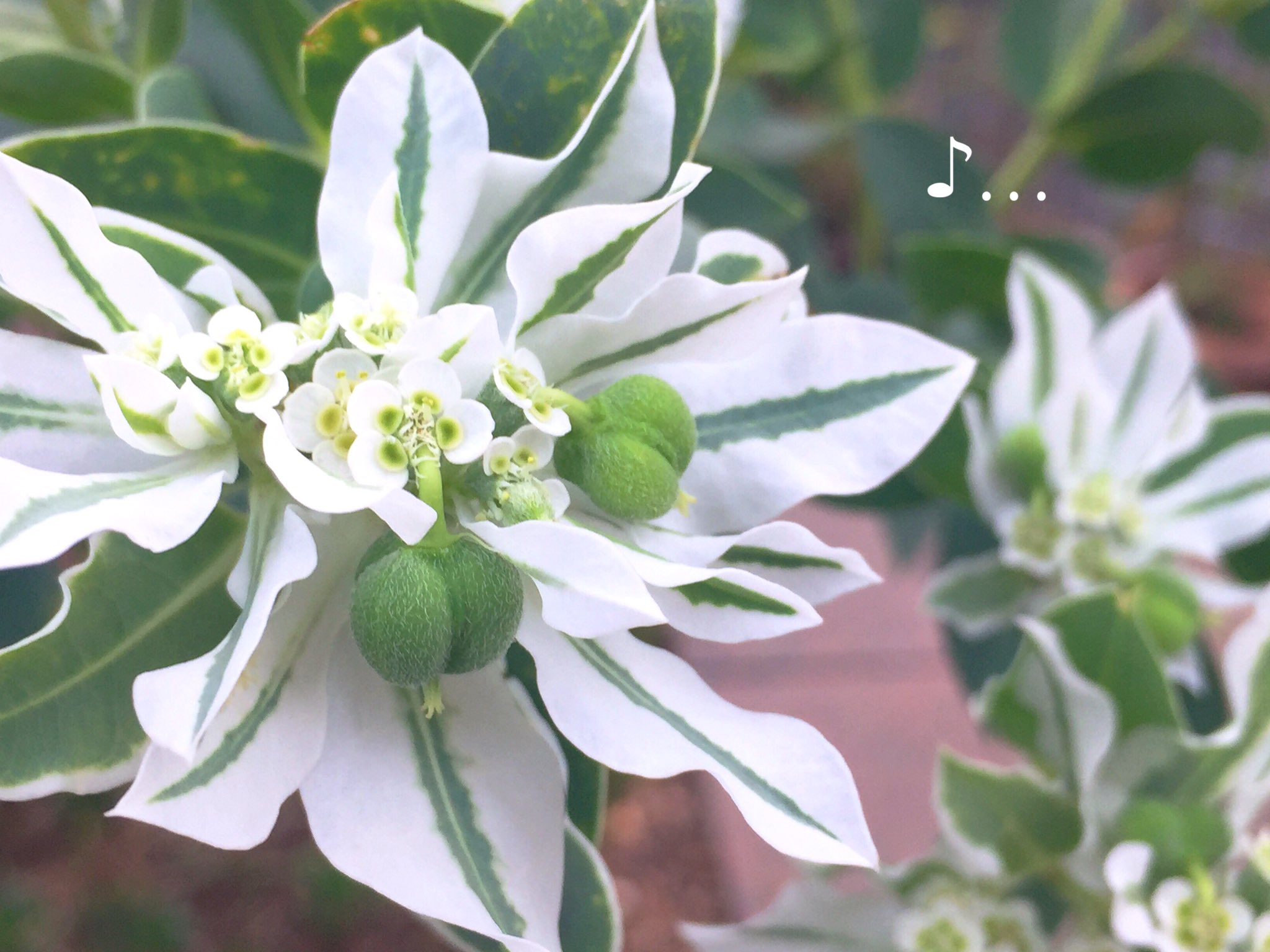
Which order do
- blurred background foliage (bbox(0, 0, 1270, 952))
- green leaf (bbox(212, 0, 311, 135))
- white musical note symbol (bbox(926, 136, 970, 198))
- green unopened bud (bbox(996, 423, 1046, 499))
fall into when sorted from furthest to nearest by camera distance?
white musical note symbol (bbox(926, 136, 970, 198)), green unopened bud (bbox(996, 423, 1046, 499)), green leaf (bbox(212, 0, 311, 135)), blurred background foliage (bbox(0, 0, 1270, 952))

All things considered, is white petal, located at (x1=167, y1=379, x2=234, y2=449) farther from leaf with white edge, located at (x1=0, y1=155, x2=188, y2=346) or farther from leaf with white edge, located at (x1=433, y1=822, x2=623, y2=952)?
leaf with white edge, located at (x1=433, y1=822, x2=623, y2=952)

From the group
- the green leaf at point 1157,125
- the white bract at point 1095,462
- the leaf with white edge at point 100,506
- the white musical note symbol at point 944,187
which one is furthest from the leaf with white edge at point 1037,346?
the leaf with white edge at point 100,506

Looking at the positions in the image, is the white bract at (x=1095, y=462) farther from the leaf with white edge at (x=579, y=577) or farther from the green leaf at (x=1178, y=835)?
the leaf with white edge at (x=579, y=577)

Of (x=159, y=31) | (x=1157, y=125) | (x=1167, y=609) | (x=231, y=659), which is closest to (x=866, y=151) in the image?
(x=1157, y=125)

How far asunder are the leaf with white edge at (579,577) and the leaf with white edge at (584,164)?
5.0 inches

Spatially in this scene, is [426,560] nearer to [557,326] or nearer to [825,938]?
[557,326]

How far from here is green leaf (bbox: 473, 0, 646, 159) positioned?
432 mm

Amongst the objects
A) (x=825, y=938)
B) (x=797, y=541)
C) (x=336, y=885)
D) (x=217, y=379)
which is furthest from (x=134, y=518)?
(x=336, y=885)

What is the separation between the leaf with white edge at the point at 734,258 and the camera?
454mm

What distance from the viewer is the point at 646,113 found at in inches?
16.1

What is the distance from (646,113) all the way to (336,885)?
0.95 metres

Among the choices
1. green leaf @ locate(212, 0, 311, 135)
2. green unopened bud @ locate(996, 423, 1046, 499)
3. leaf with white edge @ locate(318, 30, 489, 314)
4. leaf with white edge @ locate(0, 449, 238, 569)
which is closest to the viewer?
leaf with white edge @ locate(0, 449, 238, 569)

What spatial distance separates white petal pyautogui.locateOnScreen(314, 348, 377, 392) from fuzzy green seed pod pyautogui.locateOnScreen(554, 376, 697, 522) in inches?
2.7

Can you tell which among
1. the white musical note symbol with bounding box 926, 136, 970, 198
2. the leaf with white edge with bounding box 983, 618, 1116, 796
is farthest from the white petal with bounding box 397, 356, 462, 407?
the white musical note symbol with bounding box 926, 136, 970, 198
